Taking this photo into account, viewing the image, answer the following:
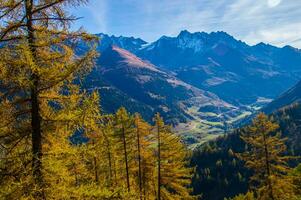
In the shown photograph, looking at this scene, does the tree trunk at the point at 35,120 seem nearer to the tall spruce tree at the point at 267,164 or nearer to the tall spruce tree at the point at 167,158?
the tall spruce tree at the point at 167,158

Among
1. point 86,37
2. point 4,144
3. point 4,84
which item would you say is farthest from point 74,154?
point 86,37

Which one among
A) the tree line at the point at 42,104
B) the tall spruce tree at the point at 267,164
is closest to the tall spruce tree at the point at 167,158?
the tall spruce tree at the point at 267,164

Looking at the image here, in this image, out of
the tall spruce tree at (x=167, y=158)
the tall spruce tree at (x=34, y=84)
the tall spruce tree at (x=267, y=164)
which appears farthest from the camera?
the tall spruce tree at (x=167, y=158)

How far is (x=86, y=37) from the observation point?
529 inches

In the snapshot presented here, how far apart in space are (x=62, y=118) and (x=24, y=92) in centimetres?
164

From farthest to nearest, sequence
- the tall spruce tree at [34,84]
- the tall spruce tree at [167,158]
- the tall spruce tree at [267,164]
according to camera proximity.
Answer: the tall spruce tree at [167,158] → the tall spruce tree at [267,164] → the tall spruce tree at [34,84]

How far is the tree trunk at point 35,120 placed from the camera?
483 inches

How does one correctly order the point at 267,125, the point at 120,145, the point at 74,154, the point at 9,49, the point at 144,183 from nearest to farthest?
the point at 9,49 < the point at 74,154 < the point at 267,125 < the point at 120,145 < the point at 144,183

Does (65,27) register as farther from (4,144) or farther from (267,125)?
(267,125)

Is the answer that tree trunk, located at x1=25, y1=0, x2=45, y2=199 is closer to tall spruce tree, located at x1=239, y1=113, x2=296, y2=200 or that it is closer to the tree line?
the tree line

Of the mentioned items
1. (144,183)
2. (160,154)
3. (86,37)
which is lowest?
(144,183)

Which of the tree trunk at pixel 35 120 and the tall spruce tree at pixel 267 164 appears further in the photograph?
the tall spruce tree at pixel 267 164

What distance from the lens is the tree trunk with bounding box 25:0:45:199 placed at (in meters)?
12.3

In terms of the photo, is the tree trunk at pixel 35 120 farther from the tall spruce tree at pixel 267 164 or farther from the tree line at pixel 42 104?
the tall spruce tree at pixel 267 164
